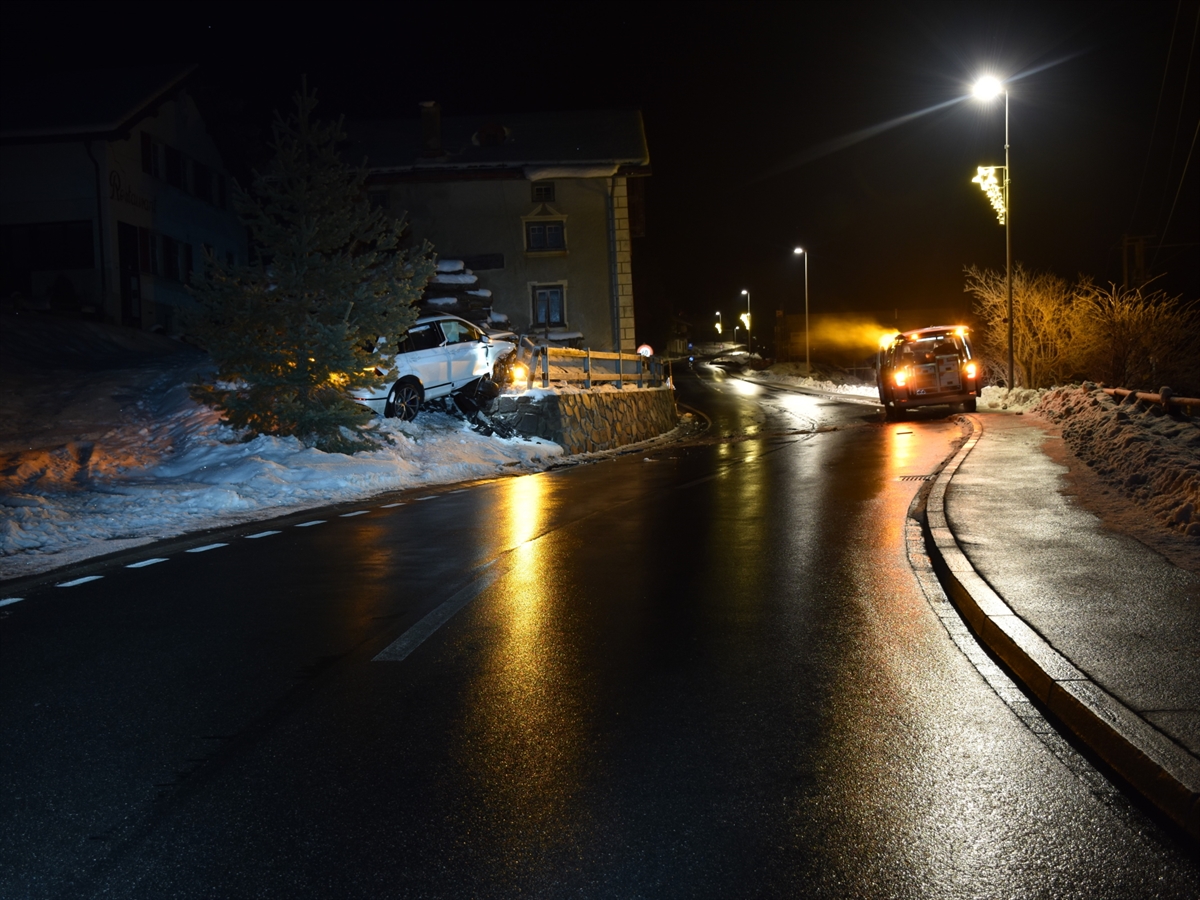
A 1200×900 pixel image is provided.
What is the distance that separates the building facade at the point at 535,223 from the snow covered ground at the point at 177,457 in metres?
15.1

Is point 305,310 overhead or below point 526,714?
overhead

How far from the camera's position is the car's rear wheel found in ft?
70.9

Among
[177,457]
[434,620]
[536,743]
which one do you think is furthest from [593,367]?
[536,743]

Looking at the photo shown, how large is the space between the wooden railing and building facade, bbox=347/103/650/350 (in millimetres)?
7247

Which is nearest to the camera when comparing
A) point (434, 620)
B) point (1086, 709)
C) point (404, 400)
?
point (1086, 709)

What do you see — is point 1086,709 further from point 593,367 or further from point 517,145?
point 517,145

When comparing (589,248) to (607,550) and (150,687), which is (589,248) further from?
(150,687)

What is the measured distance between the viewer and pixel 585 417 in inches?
997

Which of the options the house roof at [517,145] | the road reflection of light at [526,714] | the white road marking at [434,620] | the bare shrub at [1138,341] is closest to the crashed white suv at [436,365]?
the white road marking at [434,620]

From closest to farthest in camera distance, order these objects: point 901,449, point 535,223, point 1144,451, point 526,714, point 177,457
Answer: point 526,714 → point 1144,451 → point 177,457 → point 901,449 → point 535,223

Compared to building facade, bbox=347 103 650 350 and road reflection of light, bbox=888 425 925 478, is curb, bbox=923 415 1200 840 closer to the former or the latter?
road reflection of light, bbox=888 425 925 478

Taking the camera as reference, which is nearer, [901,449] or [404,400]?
[901,449]

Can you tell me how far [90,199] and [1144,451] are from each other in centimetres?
3144

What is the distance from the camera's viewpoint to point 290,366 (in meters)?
18.6
